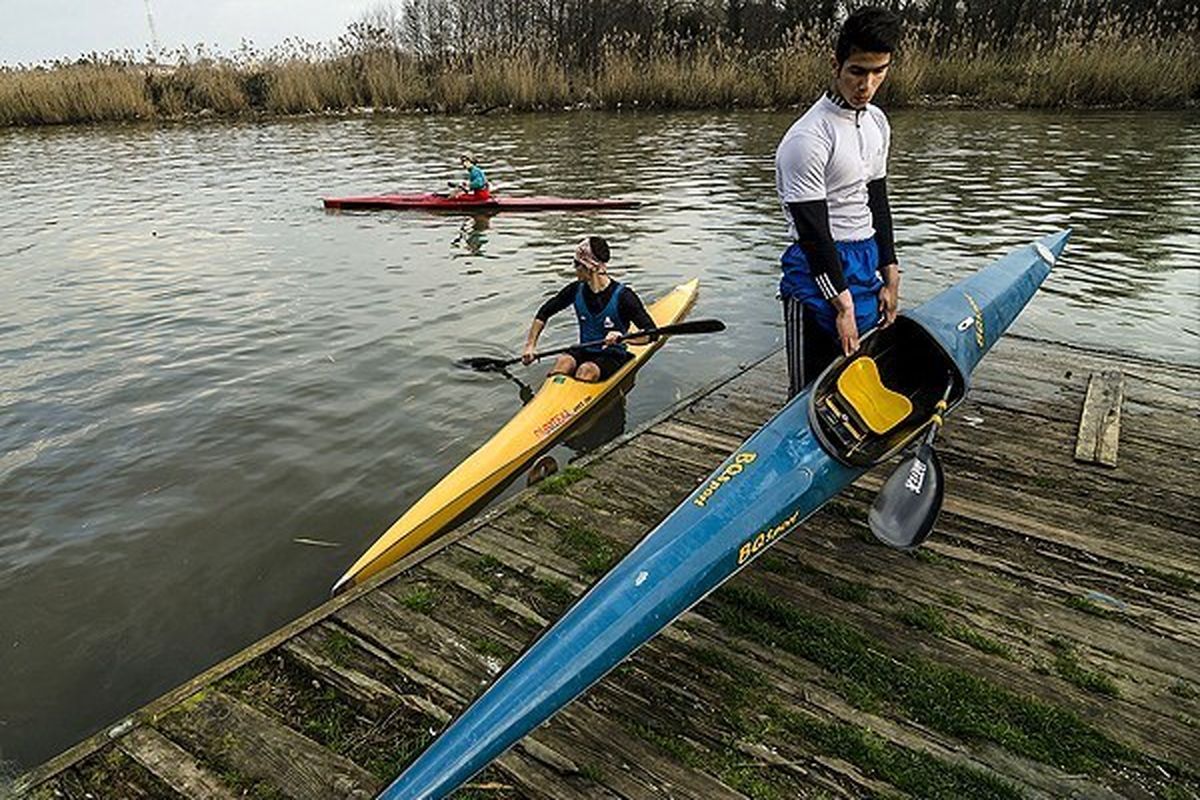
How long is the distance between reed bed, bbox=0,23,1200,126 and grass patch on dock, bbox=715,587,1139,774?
22016 millimetres

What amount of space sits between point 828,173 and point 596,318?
9.68 feet

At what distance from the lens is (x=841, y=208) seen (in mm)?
3123

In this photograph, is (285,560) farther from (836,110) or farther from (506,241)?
(506,241)

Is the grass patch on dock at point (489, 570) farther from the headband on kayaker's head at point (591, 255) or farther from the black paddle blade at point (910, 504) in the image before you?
the headband on kayaker's head at point (591, 255)

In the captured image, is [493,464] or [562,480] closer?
[562,480]

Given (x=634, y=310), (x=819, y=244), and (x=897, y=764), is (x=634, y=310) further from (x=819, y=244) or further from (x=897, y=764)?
(x=897, y=764)

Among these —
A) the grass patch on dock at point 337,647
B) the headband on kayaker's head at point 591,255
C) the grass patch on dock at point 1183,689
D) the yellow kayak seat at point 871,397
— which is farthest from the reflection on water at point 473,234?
the grass patch on dock at point 1183,689

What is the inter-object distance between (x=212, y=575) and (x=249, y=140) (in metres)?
20.7

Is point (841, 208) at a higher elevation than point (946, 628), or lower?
higher

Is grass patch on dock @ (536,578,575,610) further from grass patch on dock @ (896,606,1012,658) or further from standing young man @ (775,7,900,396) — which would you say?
standing young man @ (775,7,900,396)

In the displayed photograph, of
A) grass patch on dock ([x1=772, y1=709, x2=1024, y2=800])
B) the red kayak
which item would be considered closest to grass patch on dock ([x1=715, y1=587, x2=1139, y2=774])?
grass patch on dock ([x1=772, y1=709, x2=1024, y2=800])

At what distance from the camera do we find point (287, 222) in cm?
1227

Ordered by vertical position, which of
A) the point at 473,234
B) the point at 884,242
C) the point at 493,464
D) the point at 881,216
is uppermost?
the point at 881,216

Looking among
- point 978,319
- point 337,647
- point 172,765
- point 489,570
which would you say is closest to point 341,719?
point 337,647
